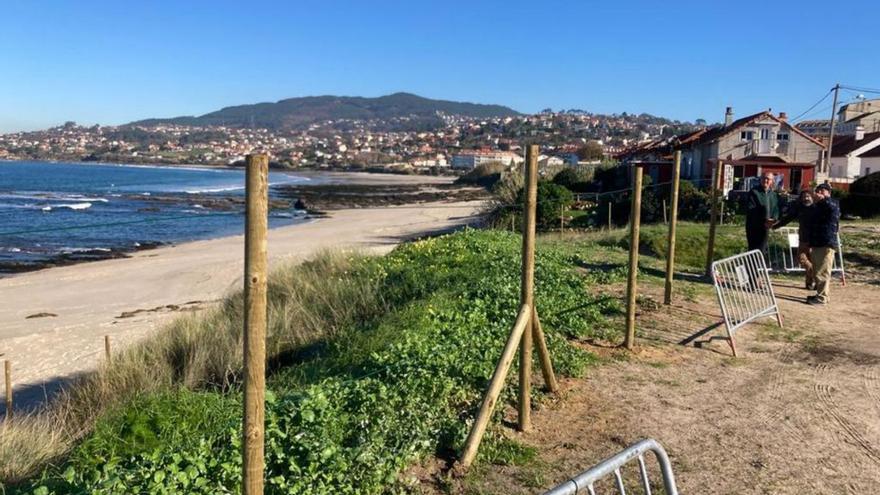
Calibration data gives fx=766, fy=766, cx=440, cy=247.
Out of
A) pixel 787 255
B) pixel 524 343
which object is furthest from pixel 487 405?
pixel 787 255

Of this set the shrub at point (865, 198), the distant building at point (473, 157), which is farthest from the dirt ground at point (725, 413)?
the distant building at point (473, 157)

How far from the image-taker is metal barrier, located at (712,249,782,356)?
9219 mm

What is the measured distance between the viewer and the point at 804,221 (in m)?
11.8

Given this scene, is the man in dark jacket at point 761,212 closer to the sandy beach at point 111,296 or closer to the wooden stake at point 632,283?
the wooden stake at point 632,283

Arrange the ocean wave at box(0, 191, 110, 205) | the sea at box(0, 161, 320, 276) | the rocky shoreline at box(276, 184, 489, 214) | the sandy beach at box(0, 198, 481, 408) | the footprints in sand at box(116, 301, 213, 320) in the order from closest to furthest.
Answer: the sandy beach at box(0, 198, 481, 408) < the footprints in sand at box(116, 301, 213, 320) < the sea at box(0, 161, 320, 276) < the ocean wave at box(0, 191, 110, 205) < the rocky shoreline at box(276, 184, 489, 214)

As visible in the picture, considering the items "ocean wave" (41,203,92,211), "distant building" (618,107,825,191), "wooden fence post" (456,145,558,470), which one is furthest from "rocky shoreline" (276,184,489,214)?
"wooden fence post" (456,145,558,470)

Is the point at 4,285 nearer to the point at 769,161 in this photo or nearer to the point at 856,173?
the point at 769,161

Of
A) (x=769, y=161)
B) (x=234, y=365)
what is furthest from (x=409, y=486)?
(x=769, y=161)

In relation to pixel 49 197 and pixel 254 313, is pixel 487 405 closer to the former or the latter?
pixel 254 313

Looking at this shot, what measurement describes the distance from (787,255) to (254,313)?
14.1 m

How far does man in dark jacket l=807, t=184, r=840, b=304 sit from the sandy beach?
10.5 meters

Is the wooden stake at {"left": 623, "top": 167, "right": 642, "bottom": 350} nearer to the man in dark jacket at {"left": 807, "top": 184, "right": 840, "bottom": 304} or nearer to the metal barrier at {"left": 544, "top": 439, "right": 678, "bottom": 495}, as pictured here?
the man in dark jacket at {"left": 807, "top": 184, "right": 840, "bottom": 304}

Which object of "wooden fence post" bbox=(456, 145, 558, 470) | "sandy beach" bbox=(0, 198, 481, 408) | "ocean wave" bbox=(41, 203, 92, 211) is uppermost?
"wooden fence post" bbox=(456, 145, 558, 470)

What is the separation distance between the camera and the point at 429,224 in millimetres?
41188
